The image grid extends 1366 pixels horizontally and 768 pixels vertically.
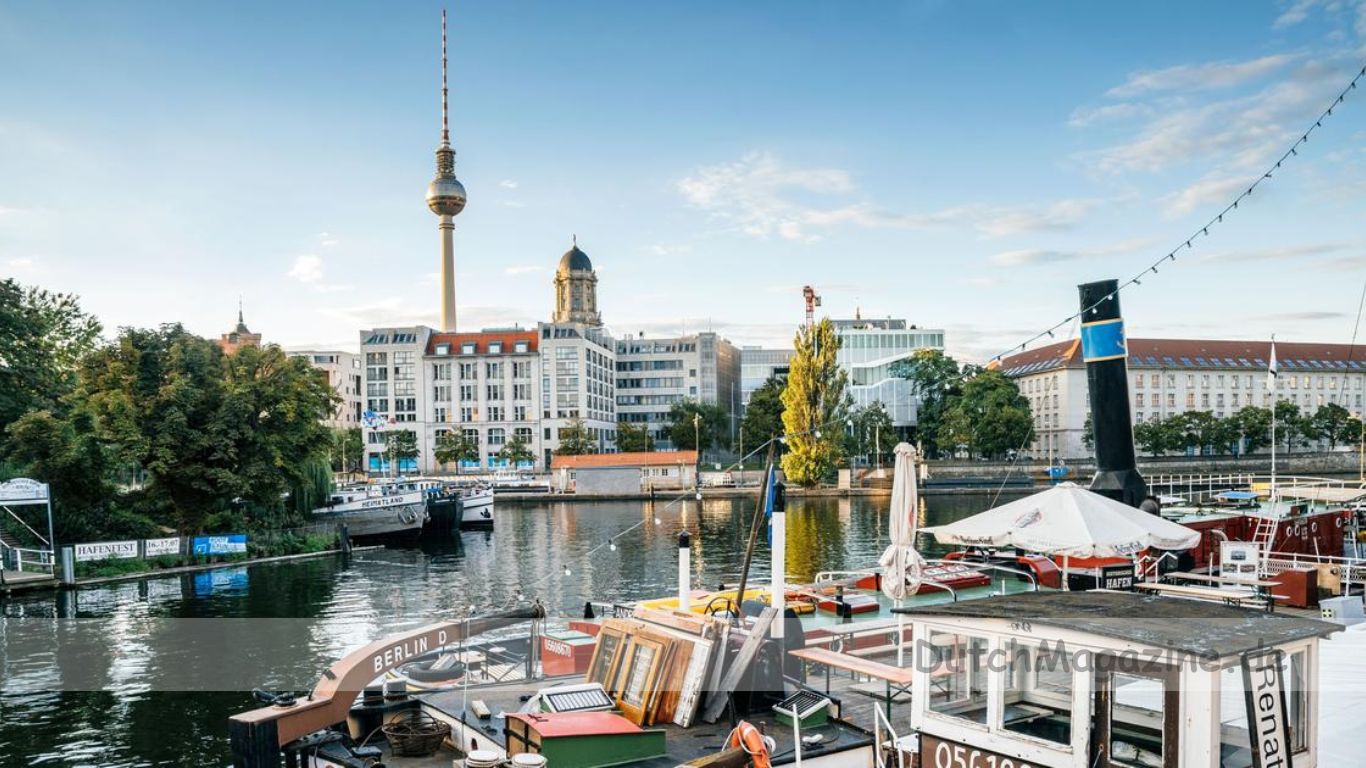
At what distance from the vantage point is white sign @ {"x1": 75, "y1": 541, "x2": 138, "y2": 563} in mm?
37844

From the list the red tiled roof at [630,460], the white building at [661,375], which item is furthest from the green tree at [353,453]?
the white building at [661,375]

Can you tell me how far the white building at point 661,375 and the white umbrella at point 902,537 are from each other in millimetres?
130481

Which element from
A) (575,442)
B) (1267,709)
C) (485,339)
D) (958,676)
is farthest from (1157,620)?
(485,339)

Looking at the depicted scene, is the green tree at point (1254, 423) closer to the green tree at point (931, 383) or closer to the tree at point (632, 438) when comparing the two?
the green tree at point (931, 383)

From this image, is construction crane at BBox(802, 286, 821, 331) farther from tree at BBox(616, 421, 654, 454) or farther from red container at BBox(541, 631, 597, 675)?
red container at BBox(541, 631, 597, 675)

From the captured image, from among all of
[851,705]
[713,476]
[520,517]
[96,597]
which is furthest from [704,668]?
[713,476]

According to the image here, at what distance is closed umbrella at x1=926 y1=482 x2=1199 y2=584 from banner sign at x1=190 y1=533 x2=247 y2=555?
3944cm

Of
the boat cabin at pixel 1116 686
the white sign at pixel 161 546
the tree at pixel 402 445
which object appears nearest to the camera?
the boat cabin at pixel 1116 686

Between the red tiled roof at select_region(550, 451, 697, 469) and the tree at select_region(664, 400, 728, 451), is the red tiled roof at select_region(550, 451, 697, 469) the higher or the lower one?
the lower one

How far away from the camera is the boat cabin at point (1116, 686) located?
5883 millimetres

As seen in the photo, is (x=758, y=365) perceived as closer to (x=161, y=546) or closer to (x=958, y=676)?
(x=161, y=546)

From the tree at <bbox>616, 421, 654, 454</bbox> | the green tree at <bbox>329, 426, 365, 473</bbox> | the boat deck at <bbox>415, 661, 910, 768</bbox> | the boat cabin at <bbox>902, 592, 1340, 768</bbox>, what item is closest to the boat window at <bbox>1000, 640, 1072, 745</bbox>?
the boat cabin at <bbox>902, 592, 1340, 768</bbox>

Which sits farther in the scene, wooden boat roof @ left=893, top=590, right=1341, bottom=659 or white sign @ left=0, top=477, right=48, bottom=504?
white sign @ left=0, top=477, right=48, bottom=504

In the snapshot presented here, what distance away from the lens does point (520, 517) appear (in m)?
74.4
